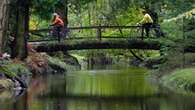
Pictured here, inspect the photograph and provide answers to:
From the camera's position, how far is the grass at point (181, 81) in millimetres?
23281

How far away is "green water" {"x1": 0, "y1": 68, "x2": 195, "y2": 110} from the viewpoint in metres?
17.8

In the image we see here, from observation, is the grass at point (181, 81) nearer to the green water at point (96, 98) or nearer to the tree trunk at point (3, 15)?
the green water at point (96, 98)

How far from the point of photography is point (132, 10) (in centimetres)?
5819

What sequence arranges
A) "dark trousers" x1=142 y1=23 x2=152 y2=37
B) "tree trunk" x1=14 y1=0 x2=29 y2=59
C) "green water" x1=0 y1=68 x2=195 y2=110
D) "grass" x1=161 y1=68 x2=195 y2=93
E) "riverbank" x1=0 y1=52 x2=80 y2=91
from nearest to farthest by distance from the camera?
"green water" x1=0 y1=68 x2=195 y2=110 → "grass" x1=161 y1=68 x2=195 y2=93 → "riverbank" x1=0 y1=52 x2=80 y2=91 → "tree trunk" x1=14 y1=0 x2=29 y2=59 → "dark trousers" x1=142 y1=23 x2=152 y2=37

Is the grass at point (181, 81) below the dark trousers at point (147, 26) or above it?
below

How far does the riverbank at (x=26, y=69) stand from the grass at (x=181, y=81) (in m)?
6.10

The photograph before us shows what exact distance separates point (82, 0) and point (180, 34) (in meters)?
15.4

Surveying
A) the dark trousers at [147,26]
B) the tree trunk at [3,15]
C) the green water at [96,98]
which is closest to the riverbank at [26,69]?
the green water at [96,98]

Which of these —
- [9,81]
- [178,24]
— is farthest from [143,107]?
[178,24]

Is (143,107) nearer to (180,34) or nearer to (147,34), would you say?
(180,34)

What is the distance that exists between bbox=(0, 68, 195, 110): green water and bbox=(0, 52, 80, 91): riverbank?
2.52 ft

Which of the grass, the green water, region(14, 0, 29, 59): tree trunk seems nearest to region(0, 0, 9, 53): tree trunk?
the green water

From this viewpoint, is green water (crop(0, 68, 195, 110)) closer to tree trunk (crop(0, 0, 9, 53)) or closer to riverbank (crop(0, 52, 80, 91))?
riverbank (crop(0, 52, 80, 91))

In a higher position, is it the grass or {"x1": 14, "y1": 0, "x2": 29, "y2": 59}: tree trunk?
{"x1": 14, "y1": 0, "x2": 29, "y2": 59}: tree trunk
